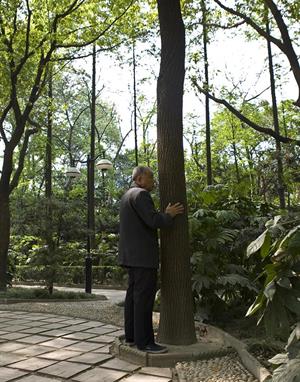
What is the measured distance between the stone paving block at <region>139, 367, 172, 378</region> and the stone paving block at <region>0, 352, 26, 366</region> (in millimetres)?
1168

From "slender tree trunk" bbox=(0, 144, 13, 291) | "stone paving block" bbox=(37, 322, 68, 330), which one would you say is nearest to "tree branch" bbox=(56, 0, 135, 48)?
"slender tree trunk" bbox=(0, 144, 13, 291)

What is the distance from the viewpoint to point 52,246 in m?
9.95

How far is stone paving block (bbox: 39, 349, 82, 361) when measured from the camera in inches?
154

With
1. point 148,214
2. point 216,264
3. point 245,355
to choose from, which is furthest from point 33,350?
point 216,264

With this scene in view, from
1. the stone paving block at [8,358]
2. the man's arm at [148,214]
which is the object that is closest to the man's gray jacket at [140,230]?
the man's arm at [148,214]

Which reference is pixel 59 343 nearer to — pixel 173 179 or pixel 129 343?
pixel 129 343

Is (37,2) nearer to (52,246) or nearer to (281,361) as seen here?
(52,246)

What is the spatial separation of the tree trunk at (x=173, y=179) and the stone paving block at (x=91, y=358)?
0.61 meters

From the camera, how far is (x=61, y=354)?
4.02 m

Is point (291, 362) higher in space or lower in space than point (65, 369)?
higher

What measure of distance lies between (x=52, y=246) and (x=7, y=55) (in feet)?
17.6

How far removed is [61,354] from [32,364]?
1.33ft

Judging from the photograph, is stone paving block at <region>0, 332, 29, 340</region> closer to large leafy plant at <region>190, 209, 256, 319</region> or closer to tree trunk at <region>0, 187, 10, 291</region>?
large leafy plant at <region>190, 209, 256, 319</region>

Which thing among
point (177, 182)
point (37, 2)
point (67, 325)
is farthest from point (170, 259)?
point (37, 2)
